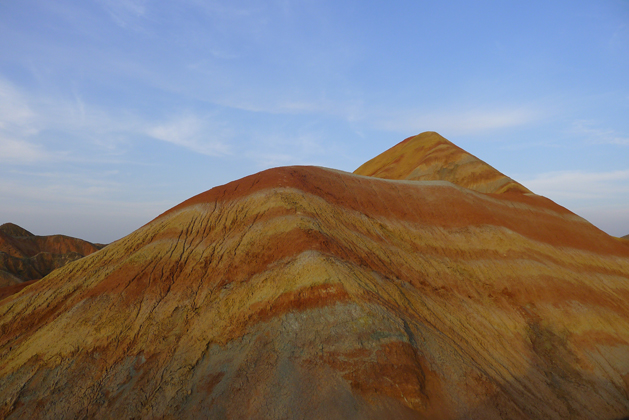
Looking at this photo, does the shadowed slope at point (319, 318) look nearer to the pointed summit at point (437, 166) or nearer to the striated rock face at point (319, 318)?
the striated rock face at point (319, 318)

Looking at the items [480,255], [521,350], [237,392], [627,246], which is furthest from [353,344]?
Answer: [627,246]

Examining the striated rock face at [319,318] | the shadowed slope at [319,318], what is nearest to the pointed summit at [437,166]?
the shadowed slope at [319,318]

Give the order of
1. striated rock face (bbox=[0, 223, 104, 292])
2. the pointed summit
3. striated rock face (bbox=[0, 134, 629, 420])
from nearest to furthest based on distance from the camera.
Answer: striated rock face (bbox=[0, 134, 629, 420])
the pointed summit
striated rock face (bbox=[0, 223, 104, 292])

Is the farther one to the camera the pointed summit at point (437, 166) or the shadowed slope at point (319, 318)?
the pointed summit at point (437, 166)

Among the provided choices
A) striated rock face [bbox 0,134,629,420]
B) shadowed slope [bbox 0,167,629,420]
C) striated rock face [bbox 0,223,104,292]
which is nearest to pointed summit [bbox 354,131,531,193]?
shadowed slope [bbox 0,167,629,420]

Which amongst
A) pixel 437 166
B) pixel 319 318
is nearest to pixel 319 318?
pixel 319 318

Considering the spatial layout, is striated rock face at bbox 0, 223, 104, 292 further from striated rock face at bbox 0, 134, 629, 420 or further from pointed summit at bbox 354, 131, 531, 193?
pointed summit at bbox 354, 131, 531, 193

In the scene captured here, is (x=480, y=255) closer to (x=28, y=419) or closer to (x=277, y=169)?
(x=277, y=169)
